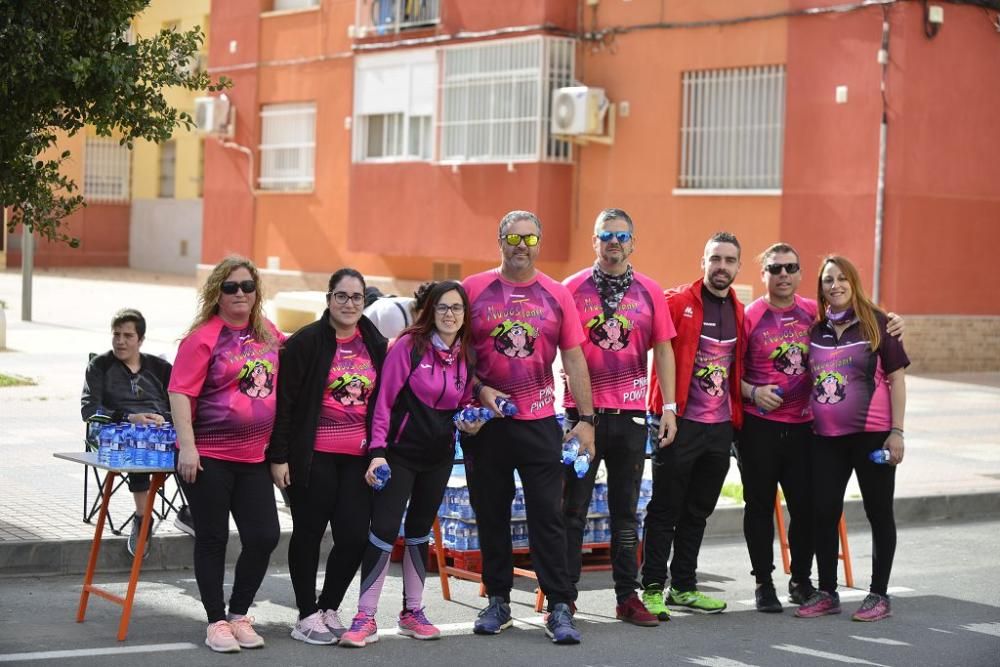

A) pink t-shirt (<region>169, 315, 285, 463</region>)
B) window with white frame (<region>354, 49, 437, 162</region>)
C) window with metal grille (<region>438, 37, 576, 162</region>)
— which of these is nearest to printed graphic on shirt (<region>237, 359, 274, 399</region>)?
pink t-shirt (<region>169, 315, 285, 463</region>)

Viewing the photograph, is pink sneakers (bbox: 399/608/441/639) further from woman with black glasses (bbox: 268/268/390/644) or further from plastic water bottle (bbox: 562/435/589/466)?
plastic water bottle (bbox: 562/435/589/466)

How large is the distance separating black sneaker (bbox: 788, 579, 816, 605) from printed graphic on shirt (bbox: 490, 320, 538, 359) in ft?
7.02

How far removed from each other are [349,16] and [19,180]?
21.5 meters

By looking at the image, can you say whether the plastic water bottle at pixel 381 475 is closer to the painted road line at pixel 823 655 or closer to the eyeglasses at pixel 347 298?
the eyeglasses at pixel 347 298


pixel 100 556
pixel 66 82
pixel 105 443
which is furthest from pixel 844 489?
pixel 66 82

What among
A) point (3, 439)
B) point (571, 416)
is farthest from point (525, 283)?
point (3, 439)

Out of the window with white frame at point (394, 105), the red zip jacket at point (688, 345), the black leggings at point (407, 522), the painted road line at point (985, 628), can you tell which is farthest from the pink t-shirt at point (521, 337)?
the window with white frame at point (394, 105)

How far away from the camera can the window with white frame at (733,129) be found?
22453 millimetres

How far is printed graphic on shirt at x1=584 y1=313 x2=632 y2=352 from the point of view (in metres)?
7.89

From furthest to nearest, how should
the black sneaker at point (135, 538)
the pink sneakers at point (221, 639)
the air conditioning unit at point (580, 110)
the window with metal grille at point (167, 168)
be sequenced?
1. the window with metal grille at point (167, 168)
2. the air conditioning unit at point (580, 110)
3. the black sneaker at point (135, 538)
4. the pink sneakers at point (221, 639)

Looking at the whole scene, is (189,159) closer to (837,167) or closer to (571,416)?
(837,167)

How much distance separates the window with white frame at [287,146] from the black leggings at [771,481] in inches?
938

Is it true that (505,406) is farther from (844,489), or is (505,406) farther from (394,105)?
(394,105)

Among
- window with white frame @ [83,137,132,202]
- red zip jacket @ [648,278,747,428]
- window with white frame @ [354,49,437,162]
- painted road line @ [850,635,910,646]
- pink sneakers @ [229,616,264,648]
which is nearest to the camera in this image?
pink sneakers @ [229,616,264,648]
